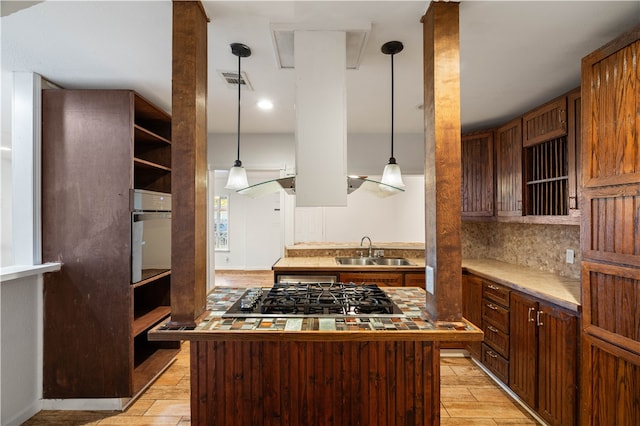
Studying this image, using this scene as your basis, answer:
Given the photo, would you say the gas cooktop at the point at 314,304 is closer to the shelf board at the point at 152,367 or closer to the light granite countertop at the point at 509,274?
the light granite countertop at the point at 509,274

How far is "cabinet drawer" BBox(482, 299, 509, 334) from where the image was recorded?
275cm

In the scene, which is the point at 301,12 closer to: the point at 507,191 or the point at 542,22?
the point at 542,22

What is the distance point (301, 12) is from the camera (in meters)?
1.71

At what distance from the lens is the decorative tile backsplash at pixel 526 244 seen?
293cm

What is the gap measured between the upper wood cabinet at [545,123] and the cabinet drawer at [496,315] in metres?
1.45

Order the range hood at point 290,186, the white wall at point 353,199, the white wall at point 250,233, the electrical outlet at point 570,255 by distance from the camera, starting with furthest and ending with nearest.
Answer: the white wall at point 250,233 → the white wall at point 353,199 → the electrical outlet at point 570,255 → the range hood at point 290,186

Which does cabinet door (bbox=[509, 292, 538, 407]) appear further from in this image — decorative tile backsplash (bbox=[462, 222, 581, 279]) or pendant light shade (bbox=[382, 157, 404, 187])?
pendant light shade (bbox=[382, 157, 404, 187])

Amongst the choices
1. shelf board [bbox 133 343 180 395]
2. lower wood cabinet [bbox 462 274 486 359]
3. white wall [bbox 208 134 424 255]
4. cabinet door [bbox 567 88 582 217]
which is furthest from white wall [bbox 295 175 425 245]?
cabinet door [bbox 567 88 582 217]

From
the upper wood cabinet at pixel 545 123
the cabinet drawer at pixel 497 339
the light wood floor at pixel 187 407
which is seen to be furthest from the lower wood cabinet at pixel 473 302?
the upper wood cabinet at pixel 545 123

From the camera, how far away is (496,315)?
113 inches

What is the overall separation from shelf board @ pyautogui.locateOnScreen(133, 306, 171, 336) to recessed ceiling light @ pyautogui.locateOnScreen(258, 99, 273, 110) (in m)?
2.11

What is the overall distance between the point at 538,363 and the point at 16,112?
4055 millimetres

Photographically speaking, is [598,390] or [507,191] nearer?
[598,390]

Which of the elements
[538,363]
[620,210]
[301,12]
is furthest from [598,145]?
[301,12]
